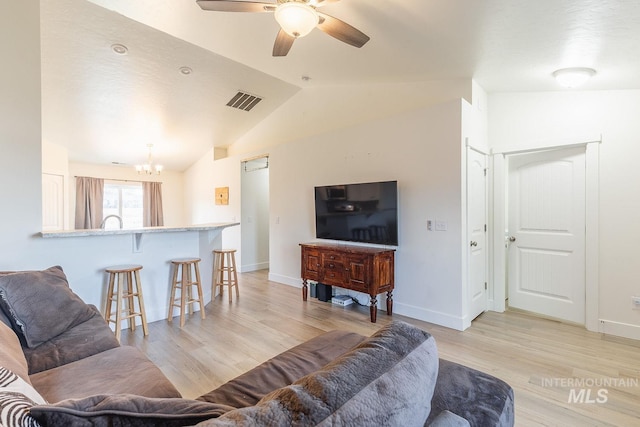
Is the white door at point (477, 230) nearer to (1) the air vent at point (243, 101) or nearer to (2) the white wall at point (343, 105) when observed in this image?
(2) the white wall at point (343, 105)

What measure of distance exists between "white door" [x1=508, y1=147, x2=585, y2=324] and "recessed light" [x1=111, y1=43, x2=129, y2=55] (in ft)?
15.8

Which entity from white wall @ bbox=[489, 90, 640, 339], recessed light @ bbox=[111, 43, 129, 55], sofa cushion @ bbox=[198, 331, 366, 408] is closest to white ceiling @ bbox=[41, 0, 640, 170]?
recessed light @ bbox=[111, 43, 129, 55]

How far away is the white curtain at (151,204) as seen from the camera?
25.4 ft

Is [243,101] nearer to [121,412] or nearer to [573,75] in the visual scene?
[573,75]

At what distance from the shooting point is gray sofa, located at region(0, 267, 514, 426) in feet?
2.25

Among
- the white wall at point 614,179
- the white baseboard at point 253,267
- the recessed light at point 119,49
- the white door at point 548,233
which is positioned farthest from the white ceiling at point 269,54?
the white baseboard at point 253,267

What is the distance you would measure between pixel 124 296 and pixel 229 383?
2.26 m

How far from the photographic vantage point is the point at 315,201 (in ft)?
14.8

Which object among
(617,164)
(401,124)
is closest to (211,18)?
(401,124)

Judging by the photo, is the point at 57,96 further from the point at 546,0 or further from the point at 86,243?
the point at 546,0

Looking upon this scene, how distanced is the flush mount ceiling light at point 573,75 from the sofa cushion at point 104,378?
3801 mm

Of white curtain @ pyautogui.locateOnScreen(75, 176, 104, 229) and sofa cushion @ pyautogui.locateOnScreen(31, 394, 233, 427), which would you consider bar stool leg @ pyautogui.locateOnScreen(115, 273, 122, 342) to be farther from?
white curtain @ pyautogui.locateOnScreen(75, 176, 104, 229)

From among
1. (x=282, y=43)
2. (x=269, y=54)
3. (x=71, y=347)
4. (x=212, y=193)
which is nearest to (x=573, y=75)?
(x=282, y=43)

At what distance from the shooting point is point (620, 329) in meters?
3.00
